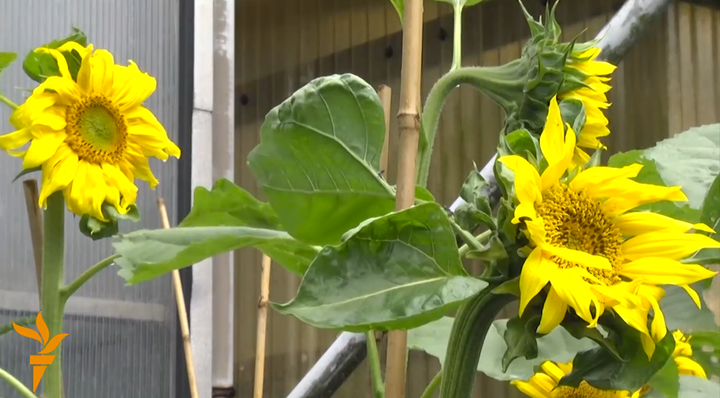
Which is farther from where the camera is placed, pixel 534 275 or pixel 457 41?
pixel 457 41

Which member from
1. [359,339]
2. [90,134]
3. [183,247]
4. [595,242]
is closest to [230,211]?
[183,247]

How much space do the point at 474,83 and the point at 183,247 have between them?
13cm

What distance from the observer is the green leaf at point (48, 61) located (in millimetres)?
464

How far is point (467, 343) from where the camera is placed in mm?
208

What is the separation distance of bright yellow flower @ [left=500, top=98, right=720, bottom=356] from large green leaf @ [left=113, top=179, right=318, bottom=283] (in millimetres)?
94

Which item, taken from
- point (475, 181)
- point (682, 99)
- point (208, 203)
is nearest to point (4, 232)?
point (208, 203)

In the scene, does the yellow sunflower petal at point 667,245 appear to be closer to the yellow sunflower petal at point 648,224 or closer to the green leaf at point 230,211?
the yellow sunflower petal at point 648,224

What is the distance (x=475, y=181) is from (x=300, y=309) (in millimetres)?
76

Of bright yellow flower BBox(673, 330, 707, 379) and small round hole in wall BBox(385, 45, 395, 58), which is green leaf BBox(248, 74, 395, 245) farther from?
small round hole in wall BBox(385, 45, 395, 58)

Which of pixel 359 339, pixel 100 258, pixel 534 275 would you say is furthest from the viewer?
pixel 100 258

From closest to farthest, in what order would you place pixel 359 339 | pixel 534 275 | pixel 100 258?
pixel 534 275 < pixel 359 339 < pixel 100 258

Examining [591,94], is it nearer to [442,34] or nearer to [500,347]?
[500,347]

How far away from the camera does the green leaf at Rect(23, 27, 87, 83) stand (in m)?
0.46

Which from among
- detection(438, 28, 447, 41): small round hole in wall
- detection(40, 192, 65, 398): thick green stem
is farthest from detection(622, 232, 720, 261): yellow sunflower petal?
detection(438, 28, 447, 41): small round hole in wall
